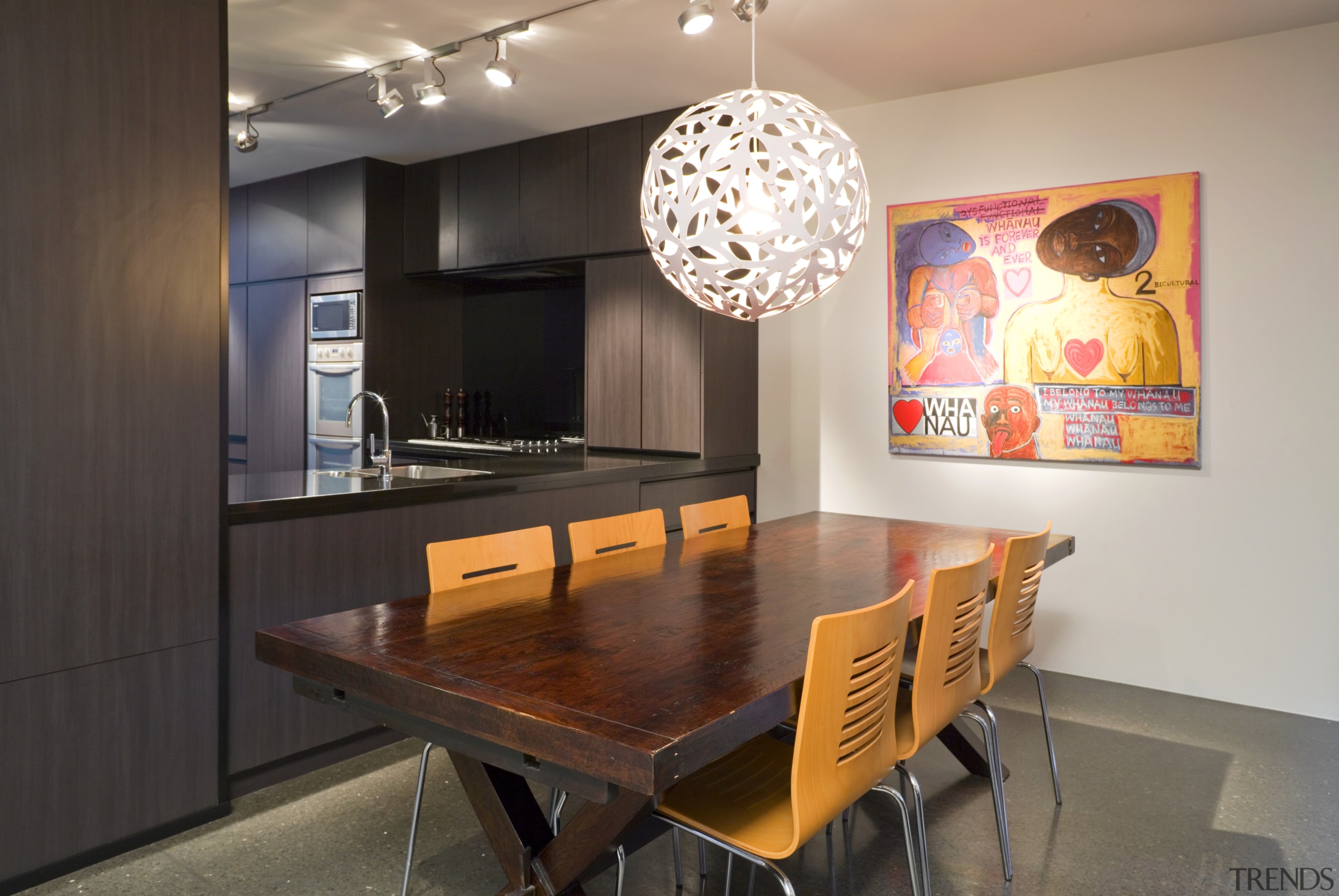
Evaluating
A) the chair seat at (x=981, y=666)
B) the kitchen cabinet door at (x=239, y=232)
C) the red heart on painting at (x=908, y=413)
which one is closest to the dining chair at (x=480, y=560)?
the chair seat at (x=981, y=666)

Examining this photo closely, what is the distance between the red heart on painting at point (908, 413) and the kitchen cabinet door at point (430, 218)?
2.81 metres

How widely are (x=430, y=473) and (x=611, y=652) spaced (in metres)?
2.37

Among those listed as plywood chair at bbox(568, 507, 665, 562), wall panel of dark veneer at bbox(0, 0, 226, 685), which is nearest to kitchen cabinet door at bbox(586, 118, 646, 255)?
plywood chair at bbox(568, 507, 665, 562)

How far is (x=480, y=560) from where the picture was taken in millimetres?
2352

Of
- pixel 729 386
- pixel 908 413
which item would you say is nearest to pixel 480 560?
pixel 729 386

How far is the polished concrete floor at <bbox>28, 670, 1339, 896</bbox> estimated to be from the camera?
2246mm

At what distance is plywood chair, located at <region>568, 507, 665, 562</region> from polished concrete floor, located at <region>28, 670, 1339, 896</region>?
0.79 metres

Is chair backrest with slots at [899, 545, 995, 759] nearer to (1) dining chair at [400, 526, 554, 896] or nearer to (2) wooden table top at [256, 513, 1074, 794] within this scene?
(2) wooden table top at [256, 513, 1074, 794]

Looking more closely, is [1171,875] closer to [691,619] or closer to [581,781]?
[691,619]

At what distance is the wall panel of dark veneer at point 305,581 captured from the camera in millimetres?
2678

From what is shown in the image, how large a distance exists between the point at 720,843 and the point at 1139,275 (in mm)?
3190

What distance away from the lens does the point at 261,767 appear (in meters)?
2.77

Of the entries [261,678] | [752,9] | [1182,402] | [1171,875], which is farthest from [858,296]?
[261,678]

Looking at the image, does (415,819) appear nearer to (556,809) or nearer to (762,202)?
(556,809)
